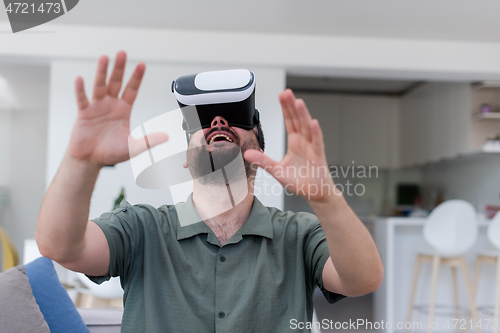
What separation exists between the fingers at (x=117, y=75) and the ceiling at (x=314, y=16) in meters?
2.02

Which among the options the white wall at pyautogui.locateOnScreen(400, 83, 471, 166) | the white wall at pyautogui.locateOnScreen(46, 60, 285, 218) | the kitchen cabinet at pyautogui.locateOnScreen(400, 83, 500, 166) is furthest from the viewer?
the white wall at pyautogui.locateOnScreen(400, 83, 471, 166)

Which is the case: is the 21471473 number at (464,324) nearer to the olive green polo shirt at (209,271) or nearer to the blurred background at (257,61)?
the blurred background at (257,61)

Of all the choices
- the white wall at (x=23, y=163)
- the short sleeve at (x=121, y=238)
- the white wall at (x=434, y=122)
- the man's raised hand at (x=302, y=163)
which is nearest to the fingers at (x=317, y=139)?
the man's raised hand at (x=302, y=163)

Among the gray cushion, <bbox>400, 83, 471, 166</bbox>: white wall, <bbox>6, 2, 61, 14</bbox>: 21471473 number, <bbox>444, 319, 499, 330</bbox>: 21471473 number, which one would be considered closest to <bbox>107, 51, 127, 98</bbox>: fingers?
the gray cushion

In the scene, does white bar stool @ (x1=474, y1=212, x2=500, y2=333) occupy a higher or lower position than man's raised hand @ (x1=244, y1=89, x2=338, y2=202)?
lower

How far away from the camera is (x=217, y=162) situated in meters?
0.74

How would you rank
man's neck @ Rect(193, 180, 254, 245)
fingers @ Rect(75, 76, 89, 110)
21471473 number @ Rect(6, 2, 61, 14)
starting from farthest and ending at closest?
21471473 number @ Rect(6, 2, 61, 14) → man's neck @ Rect(193, 180, 254, 245) → fingers @ Rect(75, 76, 89, 110)

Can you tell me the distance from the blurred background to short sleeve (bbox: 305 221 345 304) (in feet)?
4.07

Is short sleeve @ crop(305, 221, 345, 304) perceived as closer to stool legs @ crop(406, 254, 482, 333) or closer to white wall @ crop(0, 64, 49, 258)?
stool legs @ crop(406, 254, 482, 333)

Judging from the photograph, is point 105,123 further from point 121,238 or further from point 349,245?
point 349,245

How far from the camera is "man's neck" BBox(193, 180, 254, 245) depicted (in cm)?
83

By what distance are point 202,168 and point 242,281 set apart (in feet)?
0.78

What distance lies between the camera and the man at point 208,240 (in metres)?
0.56

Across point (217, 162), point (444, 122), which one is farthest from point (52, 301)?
point (444, 122)
